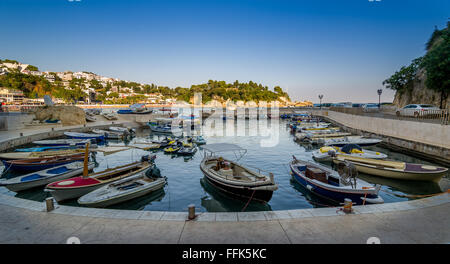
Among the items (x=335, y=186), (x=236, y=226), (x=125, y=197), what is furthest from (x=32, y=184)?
(x=335, y=186)

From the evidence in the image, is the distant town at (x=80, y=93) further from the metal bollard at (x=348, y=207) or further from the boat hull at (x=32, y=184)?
the metal bollard at (x=348, y=207)

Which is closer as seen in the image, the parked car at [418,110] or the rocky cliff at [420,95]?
the parked car at [418,110]

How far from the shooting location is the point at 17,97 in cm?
9244

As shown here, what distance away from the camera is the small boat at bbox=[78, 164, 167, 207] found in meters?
10.7

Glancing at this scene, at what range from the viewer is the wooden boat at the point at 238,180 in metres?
11.3

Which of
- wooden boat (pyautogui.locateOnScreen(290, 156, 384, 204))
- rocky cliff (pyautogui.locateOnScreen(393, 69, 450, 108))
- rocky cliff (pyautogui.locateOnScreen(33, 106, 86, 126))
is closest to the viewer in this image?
wooden boat (pyautogui.locateOnScreen(290, 156, 384, 204))

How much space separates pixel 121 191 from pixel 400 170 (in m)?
18.5

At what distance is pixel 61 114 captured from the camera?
131ft

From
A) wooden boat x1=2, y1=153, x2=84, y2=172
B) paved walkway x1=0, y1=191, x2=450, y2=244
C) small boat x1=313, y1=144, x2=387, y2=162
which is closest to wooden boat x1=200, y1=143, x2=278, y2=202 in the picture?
paved walkway x1=0, y1=191, x2=450, y2=244

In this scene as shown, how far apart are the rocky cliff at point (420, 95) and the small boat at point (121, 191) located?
44.2 metres

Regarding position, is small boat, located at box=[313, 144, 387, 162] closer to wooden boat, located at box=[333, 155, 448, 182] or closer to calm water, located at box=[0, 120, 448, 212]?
wooden boat, located at box=[333, 155, 448, 182]

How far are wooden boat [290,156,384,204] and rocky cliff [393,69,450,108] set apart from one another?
3428cm

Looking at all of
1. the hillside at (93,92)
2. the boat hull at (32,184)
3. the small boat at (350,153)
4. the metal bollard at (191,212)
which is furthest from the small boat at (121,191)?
the hillside at (93,92)
